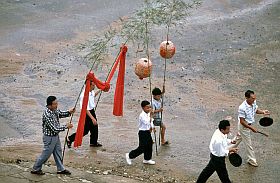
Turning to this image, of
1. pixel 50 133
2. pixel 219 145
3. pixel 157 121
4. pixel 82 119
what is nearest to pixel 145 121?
pixel 157 121

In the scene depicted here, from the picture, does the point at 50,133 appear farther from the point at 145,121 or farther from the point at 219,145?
the point at 219,145

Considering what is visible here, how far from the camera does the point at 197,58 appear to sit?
17.8 m

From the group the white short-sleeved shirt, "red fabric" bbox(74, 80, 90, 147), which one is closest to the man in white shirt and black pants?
the white short-sleeved shirt

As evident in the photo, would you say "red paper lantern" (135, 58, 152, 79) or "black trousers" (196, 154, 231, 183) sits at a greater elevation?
"red paper lantern" (135, 58, 152, 79)

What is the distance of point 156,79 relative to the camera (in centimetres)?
1586

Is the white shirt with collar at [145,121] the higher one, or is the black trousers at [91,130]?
the white shirt with collar at [145,121]

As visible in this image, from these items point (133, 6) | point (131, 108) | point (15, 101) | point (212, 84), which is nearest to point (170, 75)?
point (212, 84)

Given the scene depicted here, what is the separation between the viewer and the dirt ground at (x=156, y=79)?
1095cm

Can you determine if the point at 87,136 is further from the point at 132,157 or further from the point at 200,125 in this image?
the point at 200,125

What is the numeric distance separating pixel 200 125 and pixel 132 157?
2.98 metres

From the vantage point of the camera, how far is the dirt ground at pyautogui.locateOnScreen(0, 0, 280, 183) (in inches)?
431

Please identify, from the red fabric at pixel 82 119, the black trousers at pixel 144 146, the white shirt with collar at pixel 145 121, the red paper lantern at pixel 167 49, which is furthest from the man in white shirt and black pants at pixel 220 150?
the red paper lantern at pixel 167 49

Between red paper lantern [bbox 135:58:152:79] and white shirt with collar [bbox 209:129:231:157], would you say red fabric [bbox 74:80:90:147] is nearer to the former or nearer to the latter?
red paper lantern [bbox 135:58:152:79]

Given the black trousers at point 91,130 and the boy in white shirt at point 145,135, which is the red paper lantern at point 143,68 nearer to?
the boy in white shirt at point 145,135
